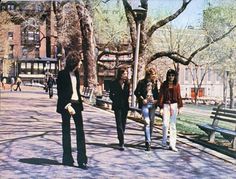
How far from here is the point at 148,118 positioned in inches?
122

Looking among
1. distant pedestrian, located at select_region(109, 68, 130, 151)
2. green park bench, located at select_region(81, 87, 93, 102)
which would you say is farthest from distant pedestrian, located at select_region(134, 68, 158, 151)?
green park bench, located at select_region(81, 87, 93, 102)

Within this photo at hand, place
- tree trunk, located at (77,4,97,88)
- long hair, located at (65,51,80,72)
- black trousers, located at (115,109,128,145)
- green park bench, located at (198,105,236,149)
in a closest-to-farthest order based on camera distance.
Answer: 1. long hair, located at (65,51,80,72)
2. tree trunk, located at (77,4,97,88)
3. black trousers, located at (115,109,128,145)
4. green park bench, located at (198,105,236,149)

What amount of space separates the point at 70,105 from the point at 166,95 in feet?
2.39

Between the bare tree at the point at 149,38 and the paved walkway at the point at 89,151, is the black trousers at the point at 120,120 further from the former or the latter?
the bare tree at the point at 149,38

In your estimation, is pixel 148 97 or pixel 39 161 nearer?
pixel 39 161

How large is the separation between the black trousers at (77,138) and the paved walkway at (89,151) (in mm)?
46

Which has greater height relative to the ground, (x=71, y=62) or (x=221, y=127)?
(x=71, y=62)

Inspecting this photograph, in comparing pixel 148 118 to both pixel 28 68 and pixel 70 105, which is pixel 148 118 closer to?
pixel 70 105

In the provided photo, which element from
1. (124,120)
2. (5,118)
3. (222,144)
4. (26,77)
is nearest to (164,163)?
(124,120)

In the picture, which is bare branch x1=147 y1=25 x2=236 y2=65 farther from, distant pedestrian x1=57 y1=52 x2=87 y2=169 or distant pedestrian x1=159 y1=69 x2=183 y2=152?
distant pedestrian x1=57 y1=52 x2=87 y2=169

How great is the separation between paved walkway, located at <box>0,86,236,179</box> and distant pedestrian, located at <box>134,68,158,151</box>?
4.9 inches

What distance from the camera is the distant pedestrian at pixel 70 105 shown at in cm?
251

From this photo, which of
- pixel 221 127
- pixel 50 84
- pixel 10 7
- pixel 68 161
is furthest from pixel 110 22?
pixel 68 161

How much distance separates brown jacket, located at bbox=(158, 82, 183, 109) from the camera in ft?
9.36
